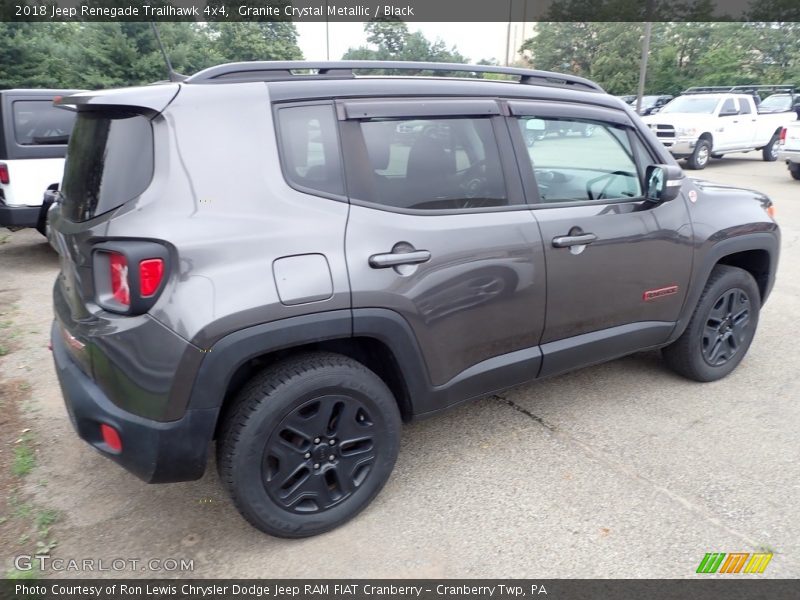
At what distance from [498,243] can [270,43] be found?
3430cm

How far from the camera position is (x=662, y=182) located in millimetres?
3217

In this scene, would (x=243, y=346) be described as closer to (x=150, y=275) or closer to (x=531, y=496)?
(x=150, y=275)

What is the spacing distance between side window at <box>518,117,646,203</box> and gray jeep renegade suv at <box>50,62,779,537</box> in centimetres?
2

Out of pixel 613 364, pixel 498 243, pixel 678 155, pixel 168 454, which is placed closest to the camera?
pixel 168 454

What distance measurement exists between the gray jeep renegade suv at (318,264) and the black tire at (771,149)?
707 inches

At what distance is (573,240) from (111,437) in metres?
2.21

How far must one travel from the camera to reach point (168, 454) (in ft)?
7.14

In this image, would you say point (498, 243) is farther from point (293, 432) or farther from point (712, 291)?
point (712, 291)

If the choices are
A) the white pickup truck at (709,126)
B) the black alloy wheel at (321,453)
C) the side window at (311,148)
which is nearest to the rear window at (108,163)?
the side window at (311,148)

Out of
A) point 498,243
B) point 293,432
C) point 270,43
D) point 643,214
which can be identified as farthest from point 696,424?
point 270,43

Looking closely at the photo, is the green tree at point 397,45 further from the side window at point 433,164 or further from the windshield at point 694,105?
the side window at point 433,164

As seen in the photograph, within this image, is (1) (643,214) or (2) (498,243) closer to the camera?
(2) (498,243)

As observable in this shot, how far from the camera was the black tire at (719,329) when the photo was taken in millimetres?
3723

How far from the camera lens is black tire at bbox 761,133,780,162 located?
58.7ft
